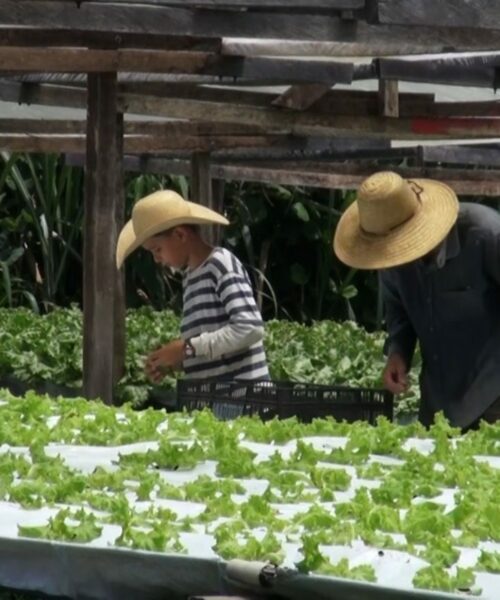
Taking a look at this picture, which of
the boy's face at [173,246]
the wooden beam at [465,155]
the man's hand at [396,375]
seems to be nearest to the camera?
the man's hand at [396,375]

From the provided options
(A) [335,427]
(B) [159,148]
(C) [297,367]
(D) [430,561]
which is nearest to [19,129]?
(B) [159,148]

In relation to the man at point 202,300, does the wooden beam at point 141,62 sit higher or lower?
higher

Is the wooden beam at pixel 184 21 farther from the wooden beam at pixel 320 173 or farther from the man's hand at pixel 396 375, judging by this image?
the wooden beam at pixel 320 173

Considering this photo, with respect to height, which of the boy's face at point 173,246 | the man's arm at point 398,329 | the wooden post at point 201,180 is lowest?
the man's arm at point 398,329

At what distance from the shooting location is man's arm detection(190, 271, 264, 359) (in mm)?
6902

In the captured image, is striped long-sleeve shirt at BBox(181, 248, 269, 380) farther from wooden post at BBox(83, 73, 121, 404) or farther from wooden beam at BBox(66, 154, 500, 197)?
wooden beam at BBox(66, 154, 500, 197)

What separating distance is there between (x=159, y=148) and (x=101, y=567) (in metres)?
8.54

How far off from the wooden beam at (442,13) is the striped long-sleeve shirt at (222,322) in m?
1.60

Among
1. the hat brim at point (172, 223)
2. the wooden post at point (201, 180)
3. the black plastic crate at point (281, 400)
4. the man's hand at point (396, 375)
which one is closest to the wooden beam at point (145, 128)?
the wooden post at point (201, 180)

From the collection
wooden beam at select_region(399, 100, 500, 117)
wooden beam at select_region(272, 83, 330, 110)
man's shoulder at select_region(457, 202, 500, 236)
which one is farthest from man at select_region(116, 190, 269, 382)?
wooden beam at select_region(399, 100, 500, 117)

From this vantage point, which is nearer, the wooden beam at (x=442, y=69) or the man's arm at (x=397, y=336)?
the man's arm at (x=397, y=336)

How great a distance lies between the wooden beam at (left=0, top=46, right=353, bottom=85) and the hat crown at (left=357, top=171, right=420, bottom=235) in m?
1.75

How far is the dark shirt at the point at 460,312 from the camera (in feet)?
21.2

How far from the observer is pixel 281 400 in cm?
610
